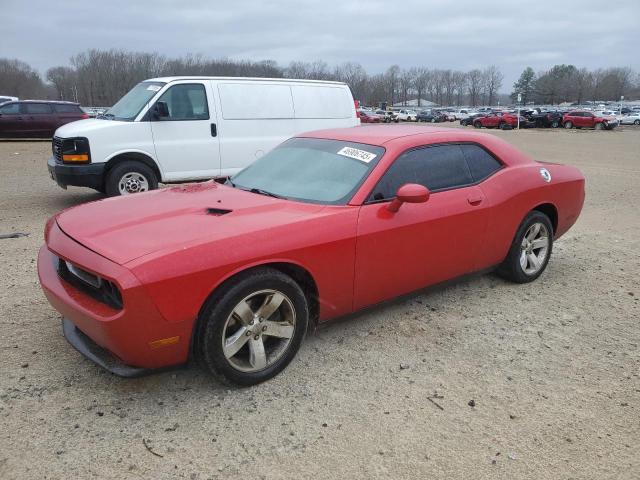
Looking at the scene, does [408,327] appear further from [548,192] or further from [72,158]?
[72,158]

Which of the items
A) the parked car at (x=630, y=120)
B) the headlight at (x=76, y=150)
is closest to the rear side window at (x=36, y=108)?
the headlight at (x=76, y=150)

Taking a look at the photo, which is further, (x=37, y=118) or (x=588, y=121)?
(x=588, y=121)

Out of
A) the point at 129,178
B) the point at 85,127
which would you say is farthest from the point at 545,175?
the point at 85,127

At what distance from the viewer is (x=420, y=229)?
140 inches

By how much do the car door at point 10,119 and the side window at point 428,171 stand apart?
19740 mm

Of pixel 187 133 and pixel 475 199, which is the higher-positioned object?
pixel 187 133

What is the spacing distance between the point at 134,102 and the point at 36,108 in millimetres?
14222

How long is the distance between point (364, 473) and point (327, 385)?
0.74 metres

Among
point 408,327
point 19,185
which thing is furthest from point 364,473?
point 19,185

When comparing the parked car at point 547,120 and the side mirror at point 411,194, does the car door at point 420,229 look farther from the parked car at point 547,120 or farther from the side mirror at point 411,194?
the parked car at point 547,120

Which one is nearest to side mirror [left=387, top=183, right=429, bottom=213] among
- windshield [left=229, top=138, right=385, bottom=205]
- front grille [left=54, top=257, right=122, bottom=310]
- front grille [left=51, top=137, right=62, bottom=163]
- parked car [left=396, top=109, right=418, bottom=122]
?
windshield [left=229, top=138, right=385, bottom=205]

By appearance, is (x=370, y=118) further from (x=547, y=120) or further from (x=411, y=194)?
(x=411, y=194)

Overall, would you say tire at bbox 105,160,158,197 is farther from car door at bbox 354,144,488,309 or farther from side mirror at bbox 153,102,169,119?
car door at bbox 354,144,488,309

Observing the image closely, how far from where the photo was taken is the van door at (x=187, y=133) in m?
7.70
